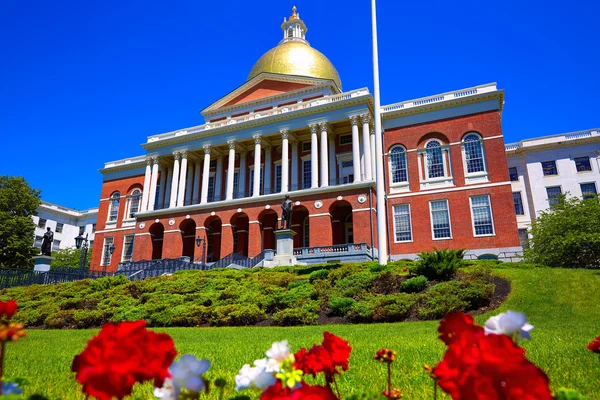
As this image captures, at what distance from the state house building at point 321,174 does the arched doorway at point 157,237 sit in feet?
0.42

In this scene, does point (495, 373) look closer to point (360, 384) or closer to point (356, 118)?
point (360, 384)

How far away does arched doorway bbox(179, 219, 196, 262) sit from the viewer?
138 feet

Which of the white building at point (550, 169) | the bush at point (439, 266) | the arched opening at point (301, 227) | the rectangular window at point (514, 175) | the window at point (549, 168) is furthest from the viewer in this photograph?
the rectangular window at point (514, 175)

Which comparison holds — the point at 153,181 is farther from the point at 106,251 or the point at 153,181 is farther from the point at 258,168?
the point at 258,168

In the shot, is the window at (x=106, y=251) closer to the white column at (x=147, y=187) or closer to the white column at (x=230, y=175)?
the white column at (x=147, y=187)

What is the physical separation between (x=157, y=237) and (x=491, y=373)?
46.0 m

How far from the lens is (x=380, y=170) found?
79.7ft

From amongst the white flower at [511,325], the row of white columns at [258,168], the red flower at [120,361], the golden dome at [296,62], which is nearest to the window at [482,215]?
the row of white columns at [258,168]

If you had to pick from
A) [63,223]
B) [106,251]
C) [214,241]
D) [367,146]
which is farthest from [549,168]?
[63,223]

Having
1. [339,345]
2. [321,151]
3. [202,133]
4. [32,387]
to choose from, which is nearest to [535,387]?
[339,345]

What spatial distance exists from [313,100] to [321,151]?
5.78 m

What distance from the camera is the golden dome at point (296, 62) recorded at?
47938mm

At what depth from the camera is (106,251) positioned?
4959 cm

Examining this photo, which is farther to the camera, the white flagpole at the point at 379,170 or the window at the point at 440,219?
the window at the point at 440,219
